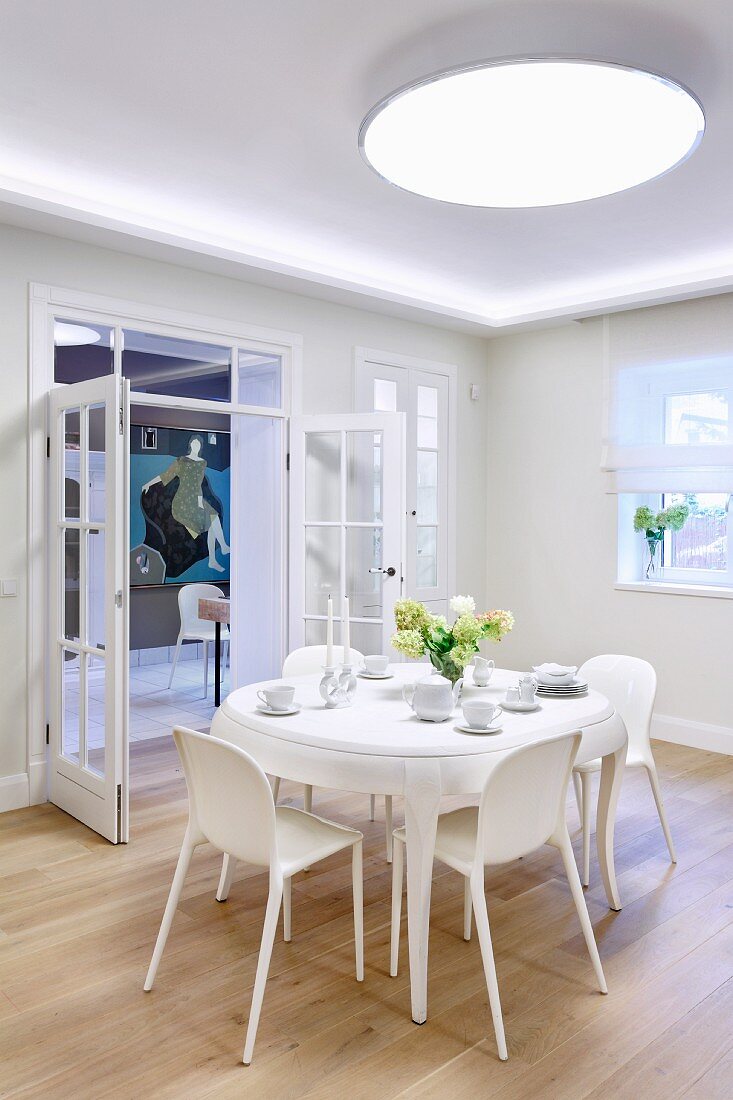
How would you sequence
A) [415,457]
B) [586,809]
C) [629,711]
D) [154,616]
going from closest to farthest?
[586,809] < [629,711] < [415,457] < [154,616]

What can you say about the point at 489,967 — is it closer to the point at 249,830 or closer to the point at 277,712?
the point at 249,830

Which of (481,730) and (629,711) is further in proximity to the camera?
(629,711)

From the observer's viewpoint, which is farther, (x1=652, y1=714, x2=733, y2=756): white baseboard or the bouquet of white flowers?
(x1=652, y1=714, x2=733, y2=756): white baseboard

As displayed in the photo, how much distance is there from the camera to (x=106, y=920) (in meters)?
2.71

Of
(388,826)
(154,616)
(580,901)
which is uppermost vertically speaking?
(154,616)

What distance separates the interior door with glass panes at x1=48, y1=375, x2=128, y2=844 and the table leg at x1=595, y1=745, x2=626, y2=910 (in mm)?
1800

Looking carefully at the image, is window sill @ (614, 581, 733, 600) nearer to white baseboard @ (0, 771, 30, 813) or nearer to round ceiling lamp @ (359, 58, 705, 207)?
round ceiling lamp @ (359, 58, 705, 207)

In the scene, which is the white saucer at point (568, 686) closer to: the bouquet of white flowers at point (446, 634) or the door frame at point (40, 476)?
the bouquet of white flowers at point (446, 634)

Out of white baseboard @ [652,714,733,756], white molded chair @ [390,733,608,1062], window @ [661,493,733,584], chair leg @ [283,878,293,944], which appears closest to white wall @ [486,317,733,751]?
white baseboard @ [652,714,733,756]

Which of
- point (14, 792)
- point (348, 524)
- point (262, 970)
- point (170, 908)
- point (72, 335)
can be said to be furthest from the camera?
point (348, 524)

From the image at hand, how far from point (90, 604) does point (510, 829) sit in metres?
2.06

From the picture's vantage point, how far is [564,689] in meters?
2.86

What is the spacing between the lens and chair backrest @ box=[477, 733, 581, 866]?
2053mm

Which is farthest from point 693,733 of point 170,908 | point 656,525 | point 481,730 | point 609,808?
point 170,908
